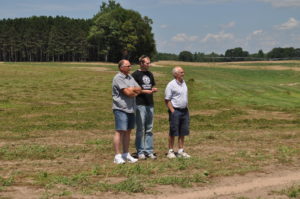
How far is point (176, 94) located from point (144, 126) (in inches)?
38.4

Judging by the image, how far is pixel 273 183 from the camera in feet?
24.6

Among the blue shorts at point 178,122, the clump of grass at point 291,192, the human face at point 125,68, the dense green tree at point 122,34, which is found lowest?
the clump of grass at point 291,192

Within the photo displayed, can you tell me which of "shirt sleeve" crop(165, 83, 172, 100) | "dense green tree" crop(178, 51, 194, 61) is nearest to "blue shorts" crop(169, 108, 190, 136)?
"shirt sleeve" crop(165, 83, 172, 100)

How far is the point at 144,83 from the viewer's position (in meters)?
9.27

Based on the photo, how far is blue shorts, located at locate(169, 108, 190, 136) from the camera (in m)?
9.67

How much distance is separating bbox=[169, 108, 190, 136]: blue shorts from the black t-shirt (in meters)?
0.62

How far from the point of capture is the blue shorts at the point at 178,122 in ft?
31.7

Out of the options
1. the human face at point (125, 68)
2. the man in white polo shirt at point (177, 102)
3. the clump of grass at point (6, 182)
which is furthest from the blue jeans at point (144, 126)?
the clump of grass at point (6, 182)

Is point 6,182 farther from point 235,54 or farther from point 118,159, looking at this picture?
point 235,54

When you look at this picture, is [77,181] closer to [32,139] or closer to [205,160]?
[205,160]

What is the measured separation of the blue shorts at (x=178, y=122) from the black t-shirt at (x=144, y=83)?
622mm

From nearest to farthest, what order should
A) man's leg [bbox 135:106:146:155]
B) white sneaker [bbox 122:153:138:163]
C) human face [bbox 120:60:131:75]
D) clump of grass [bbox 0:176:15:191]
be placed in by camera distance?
clump of grass [bbox 0:176:15:191] → human face [bbox 120:60:131:75] → white sneaker [bbox 122:153:138:163] → man's leg [bbox 135:106:146:155]

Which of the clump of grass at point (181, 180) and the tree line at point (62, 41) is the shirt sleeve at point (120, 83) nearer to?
the clump of grass at point (181, 180)

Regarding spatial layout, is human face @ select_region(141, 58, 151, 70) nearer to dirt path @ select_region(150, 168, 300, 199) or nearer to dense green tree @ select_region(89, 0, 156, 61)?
dirt path @ select_region(150, 168, 300, 199)
